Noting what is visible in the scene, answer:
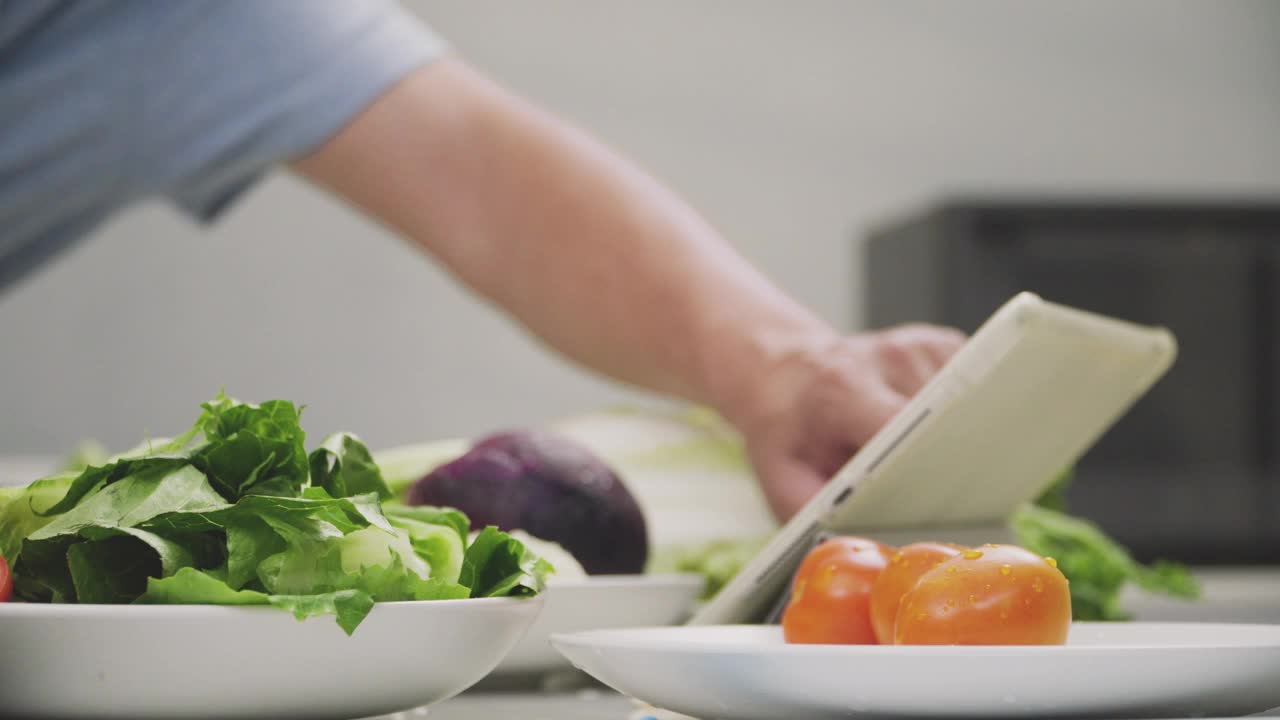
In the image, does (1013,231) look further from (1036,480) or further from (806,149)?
(1036,480)

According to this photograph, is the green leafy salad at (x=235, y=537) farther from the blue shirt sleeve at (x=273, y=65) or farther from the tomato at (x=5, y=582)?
the blue shirt sleeve at (x=273, y=65)

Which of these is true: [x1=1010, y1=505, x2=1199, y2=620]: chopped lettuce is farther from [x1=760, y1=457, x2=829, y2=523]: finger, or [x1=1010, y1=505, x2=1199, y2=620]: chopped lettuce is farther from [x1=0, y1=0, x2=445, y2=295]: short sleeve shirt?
[x1=0, y1=0, x2=445, y2=295]: short sleeve shirt

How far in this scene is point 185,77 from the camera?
3.90ft

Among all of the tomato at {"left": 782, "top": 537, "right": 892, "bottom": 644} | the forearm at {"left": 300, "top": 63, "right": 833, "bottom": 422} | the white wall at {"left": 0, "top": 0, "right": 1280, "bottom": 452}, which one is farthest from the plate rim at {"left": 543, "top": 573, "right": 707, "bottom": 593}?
the white wall at {"left": 0, "top": 0, "right": 1280, "bottom": 452}

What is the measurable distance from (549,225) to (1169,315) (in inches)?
70.8

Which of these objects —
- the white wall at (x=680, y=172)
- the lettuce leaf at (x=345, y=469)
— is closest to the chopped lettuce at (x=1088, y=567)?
the lettuce leaf at (x=345, y=469)

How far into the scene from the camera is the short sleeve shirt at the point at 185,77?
116 cm

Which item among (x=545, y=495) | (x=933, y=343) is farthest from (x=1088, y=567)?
(x=545, y=495)

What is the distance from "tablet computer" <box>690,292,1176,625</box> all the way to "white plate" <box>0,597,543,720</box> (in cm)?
25

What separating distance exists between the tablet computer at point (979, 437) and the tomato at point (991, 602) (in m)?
0.17

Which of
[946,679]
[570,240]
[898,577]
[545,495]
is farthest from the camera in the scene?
[570,240]

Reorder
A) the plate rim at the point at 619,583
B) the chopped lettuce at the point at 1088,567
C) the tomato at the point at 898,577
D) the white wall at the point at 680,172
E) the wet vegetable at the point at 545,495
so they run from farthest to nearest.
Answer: the white wall at the point at 680,172 < the chopped lettuce at the point at 1088,567 < the wet vegetable at the point at 545,495 < the plate rim at the point at 619,583 < the tomato at the point at 898,577

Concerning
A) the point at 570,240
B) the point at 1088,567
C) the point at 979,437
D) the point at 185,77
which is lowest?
the point at 1088,567

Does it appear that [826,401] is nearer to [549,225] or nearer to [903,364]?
[903,364]
